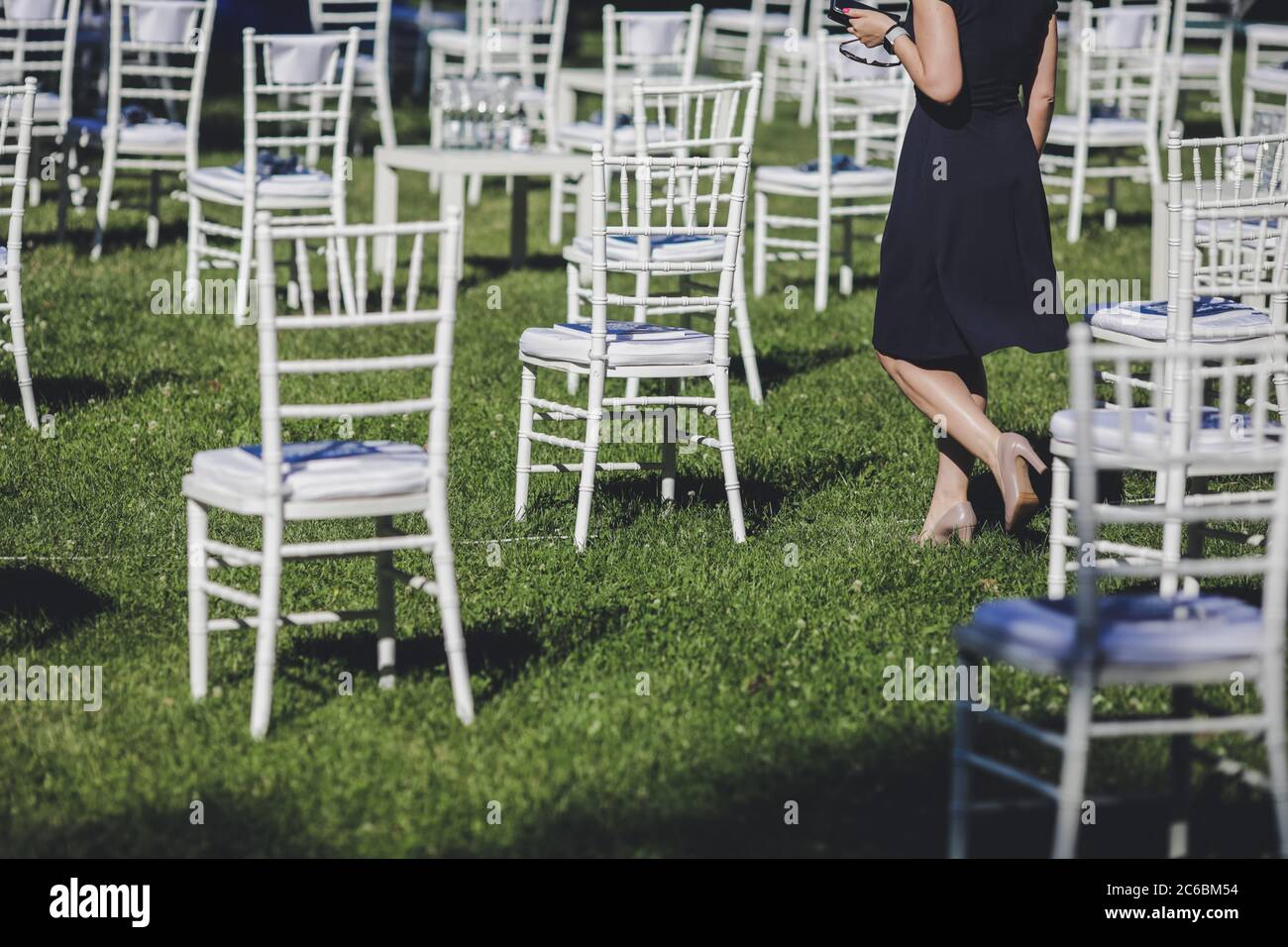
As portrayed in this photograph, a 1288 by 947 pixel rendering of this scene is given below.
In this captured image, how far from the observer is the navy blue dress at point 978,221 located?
213 inches

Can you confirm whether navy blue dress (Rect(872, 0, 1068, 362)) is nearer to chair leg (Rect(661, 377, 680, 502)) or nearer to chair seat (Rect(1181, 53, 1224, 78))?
chair leg (Rect(661, 377, 680, 502))

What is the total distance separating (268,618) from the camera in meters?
4.08

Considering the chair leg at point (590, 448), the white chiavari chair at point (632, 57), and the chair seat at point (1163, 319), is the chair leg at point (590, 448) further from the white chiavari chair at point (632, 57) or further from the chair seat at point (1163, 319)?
the white chiavari chair at point (632, 57)

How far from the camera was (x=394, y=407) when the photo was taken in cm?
403

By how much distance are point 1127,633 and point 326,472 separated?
6.03 ft

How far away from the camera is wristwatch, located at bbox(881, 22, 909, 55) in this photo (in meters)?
5.36

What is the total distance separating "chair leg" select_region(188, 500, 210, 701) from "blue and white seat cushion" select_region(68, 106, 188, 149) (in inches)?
251

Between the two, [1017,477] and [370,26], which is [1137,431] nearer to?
[1017,477]

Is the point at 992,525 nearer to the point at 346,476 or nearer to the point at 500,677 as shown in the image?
the point at 500,677

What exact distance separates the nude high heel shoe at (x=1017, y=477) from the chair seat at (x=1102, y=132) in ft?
21.3

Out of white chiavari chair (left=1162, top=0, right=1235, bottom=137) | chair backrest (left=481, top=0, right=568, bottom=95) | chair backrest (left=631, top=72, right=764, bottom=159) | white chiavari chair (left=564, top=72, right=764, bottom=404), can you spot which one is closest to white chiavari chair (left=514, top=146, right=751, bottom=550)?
chair backrest (left=631, top=72, right=764, bottom=159)

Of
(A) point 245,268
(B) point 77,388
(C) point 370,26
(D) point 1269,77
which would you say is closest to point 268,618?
(B) point 77,388
